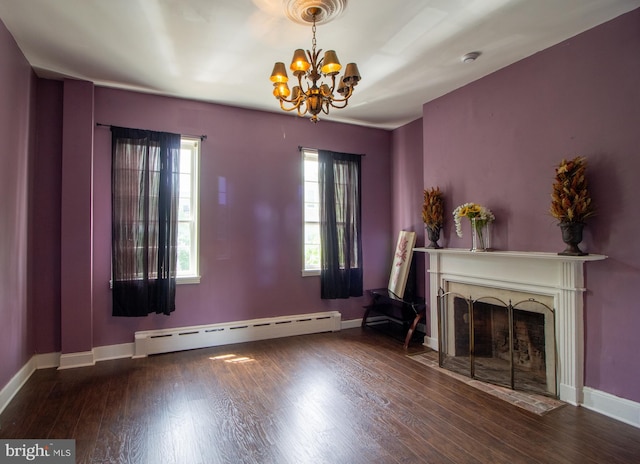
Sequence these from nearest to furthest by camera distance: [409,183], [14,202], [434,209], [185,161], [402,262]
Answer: [14,202]
[434,209]
[185,161]
[402,262]
[409,183]

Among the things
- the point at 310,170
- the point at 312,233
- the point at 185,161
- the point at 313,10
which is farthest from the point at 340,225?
the point at 313,10

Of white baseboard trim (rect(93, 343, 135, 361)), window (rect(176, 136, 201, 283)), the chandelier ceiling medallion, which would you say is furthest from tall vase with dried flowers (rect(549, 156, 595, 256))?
white baseboard trim (rect(93, 343, 135, 361))

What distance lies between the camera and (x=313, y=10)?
2332 millimetres

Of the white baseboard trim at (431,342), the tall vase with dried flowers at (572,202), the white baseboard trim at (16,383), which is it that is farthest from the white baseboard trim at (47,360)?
the tall vase with dried flowers at (572,202)

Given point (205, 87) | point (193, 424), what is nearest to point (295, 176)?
point (205, 87)

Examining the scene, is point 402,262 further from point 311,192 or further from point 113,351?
point 113,351

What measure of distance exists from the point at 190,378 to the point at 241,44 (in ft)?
10.0

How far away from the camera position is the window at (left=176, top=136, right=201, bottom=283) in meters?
4.04

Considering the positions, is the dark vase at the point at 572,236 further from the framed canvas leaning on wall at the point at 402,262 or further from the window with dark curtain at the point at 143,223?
the window with dark curtain at the point at 143,223

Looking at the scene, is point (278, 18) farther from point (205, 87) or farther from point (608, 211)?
point (608, 211)

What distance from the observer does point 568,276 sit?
8.86 feet

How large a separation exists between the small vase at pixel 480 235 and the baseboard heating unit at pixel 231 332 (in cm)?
214

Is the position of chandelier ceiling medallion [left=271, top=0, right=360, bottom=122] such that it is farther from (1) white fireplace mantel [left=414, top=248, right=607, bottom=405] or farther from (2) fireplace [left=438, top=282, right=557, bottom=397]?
(2) fireplace [left=438, top=282, right=557, bottom=397]

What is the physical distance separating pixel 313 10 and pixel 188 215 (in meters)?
2.67
